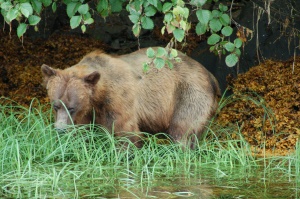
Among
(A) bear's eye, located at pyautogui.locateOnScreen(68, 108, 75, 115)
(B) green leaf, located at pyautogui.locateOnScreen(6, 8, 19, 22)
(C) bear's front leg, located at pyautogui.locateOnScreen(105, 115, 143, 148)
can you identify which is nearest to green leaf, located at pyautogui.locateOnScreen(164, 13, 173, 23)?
(B) green leaf, located at pyautogui.locateOnScreen(6, 8, 19, 22)

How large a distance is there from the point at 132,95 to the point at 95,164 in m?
1.50

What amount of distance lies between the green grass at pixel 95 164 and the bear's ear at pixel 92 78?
1.64 ft

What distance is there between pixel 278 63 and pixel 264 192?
3.98 m

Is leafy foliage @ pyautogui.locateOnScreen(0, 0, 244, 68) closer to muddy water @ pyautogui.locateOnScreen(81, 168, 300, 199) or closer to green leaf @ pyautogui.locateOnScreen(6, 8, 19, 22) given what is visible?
green leaf @ pyautogui.locateOnScreen(6, 8, 19, 22)

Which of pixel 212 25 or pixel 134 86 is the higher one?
pixel 212 25

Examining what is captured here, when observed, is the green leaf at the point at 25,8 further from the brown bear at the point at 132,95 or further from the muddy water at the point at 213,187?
the muddy water at the point at 213,187

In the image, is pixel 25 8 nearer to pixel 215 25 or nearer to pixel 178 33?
pixel 178 33

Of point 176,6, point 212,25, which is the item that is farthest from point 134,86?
point 176,6

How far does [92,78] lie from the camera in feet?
24.8

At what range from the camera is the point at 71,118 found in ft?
23.9

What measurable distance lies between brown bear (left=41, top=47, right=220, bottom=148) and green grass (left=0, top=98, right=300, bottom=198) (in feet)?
0.74

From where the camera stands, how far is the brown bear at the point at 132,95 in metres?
7.54

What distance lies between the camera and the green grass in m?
6.02

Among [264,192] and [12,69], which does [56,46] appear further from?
[264,192]
